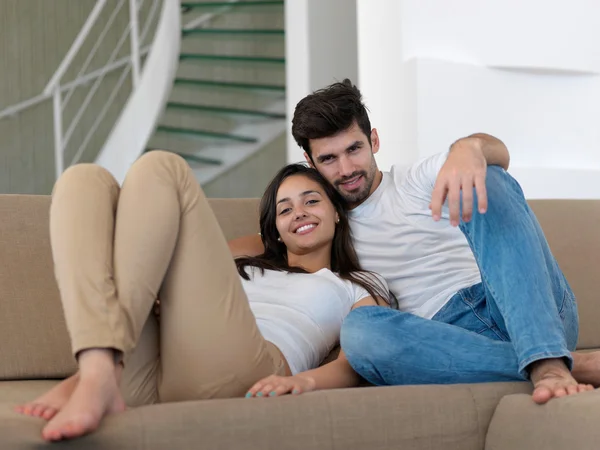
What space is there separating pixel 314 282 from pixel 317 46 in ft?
7.65

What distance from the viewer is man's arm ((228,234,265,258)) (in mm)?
1971

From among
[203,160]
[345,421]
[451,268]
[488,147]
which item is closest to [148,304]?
[345,421]

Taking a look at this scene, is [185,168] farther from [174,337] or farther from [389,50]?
[389,50]

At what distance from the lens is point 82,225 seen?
1.22m

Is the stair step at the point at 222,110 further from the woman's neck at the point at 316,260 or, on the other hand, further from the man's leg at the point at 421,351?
the man's leg at the point at 421,351

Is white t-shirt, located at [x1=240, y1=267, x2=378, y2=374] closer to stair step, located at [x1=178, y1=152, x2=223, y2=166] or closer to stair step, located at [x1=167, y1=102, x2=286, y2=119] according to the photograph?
stair step, located at [x1=167, y1=102, x2=286, y2=119]

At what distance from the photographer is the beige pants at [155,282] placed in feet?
3.87

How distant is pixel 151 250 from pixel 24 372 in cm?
74

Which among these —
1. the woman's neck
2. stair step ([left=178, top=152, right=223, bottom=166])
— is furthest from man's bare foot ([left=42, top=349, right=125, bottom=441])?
stair step ([left=178, top=152, right=223, bottom=166])

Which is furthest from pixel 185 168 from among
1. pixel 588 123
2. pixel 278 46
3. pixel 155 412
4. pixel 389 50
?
pixel 278 46

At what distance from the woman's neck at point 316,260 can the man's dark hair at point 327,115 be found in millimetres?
273

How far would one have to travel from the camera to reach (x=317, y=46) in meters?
3.89

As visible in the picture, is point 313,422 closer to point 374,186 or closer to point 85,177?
→ point 85,177

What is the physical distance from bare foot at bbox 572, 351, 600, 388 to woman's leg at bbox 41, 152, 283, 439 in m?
0.52
